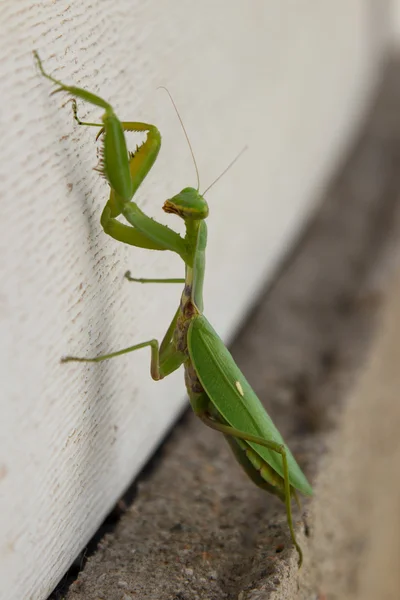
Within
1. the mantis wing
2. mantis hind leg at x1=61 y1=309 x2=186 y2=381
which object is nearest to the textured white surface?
mantis hind leg at x1=61 y1=309 x2=186 y2=381

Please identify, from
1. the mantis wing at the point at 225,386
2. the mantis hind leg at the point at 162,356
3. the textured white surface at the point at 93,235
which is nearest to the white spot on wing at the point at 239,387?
the mantis wing at the point at 225,386

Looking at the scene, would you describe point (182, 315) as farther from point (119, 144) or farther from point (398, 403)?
point (398, 403)

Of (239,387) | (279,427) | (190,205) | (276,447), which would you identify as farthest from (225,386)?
(279,427)

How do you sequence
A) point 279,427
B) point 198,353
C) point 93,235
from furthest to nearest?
point 279,427
point 198,353
point 93,235

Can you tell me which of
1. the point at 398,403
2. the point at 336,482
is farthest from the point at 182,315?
the point at 398,403

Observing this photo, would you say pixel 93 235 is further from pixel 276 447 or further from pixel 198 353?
pixel 276 447

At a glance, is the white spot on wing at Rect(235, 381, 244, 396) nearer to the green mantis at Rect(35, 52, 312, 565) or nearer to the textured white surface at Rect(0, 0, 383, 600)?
the green mantis at Rect(35, 52, 312, 565)
